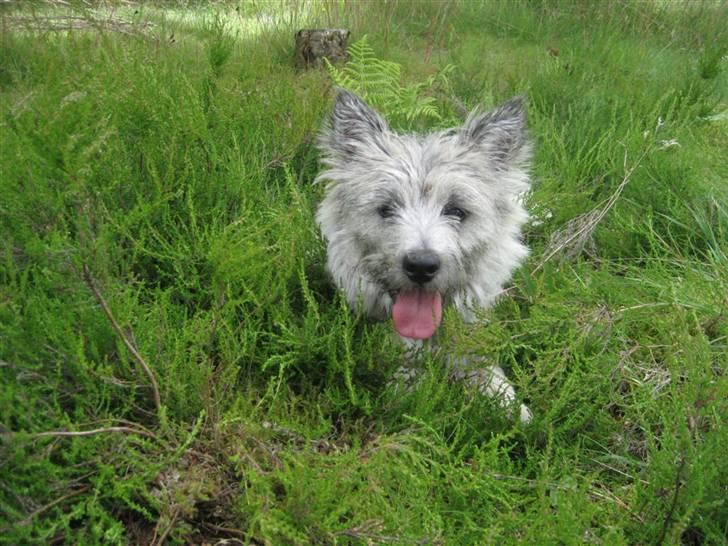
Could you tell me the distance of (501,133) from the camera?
10.1ft

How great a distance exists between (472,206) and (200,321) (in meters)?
1.43

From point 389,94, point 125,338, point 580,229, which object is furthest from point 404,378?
point 389,94

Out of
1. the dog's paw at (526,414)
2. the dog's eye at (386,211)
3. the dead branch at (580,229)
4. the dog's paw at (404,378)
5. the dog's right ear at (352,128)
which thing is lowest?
the dog's paw at (526,414)

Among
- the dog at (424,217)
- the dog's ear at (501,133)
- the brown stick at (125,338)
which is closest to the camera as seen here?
the brown stick at (125,338)

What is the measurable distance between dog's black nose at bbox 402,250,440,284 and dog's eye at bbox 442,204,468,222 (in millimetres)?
373

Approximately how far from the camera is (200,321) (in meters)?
2.31

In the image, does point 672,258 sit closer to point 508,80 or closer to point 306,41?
point 508,80

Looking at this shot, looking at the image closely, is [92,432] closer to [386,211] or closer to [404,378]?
[404,378]

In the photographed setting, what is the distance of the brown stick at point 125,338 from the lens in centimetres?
174

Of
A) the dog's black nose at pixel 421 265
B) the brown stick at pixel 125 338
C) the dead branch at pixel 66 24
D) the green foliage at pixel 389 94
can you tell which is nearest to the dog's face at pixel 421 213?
the dog's black nose at pixel 421 265

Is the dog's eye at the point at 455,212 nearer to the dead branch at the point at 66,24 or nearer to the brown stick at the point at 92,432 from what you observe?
the brown stick at the point at 92,432

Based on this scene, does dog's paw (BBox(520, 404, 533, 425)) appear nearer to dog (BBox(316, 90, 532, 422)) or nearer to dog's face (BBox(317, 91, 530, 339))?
dog (BBox(316, 90, 532, 422))

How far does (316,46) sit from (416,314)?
395cm

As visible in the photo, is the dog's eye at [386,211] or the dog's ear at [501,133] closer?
the dog's eye at [386,211]
